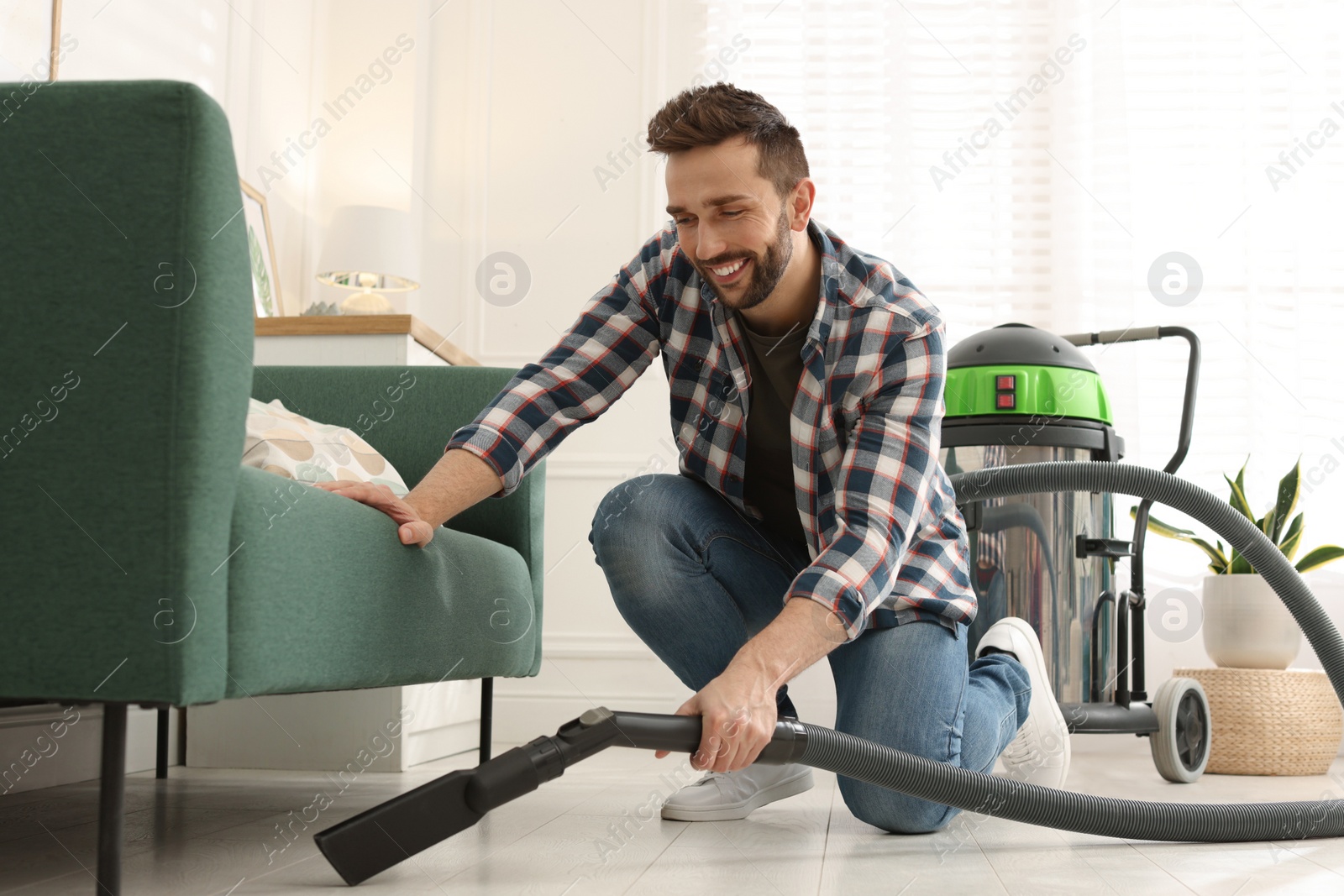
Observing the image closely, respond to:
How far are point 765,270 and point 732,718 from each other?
61 centimetres

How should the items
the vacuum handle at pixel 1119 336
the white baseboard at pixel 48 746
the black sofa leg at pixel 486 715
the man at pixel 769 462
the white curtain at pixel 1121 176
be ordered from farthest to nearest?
the white curtain at pixel 1121 176, the vacuum handle at pixel 1119 336, the black sofa leg at pixel 486 715, the white baseboard at pixel 48 746, the man at pixel 769 462

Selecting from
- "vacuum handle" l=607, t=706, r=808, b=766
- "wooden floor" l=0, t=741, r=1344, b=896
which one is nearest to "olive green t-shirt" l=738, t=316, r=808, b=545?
"wooden floor" l=0, t=741, r=1344, b=896

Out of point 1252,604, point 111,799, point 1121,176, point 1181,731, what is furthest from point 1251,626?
point 111,799

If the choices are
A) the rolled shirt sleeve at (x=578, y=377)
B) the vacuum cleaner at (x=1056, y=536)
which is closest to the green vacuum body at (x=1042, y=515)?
the vacuum cleaner at (x=1056, y=536)

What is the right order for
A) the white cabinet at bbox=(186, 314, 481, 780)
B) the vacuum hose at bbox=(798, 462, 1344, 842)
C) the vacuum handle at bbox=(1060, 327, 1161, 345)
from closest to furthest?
the vacuum hose at bbox=(798, 462, 1344, 842)
the white cabinet at bbox=(186, 314, 481, 780)
the vacuum handle at bbox=(1060, 327, 1161, 345)

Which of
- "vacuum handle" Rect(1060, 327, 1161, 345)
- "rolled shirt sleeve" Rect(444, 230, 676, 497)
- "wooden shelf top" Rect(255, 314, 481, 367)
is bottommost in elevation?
"rolled shirt sleeve" Rect(444, 230, 676, 497)

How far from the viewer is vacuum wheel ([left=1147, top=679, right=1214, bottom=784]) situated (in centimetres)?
219

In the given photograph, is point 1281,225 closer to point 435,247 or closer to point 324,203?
point 435,247

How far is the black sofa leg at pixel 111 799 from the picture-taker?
0.90m

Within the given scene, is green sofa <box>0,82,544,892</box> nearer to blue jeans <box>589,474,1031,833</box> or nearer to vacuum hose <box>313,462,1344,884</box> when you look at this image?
vacuum hose <box>313,462,1344,884</box>

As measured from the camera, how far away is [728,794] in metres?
1.53

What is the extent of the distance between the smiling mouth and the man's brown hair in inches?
4.1

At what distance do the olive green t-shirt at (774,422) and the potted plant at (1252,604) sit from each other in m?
1.38

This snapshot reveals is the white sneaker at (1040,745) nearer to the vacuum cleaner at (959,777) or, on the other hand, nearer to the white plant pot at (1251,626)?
the vacuum cleaner at (959,777)
